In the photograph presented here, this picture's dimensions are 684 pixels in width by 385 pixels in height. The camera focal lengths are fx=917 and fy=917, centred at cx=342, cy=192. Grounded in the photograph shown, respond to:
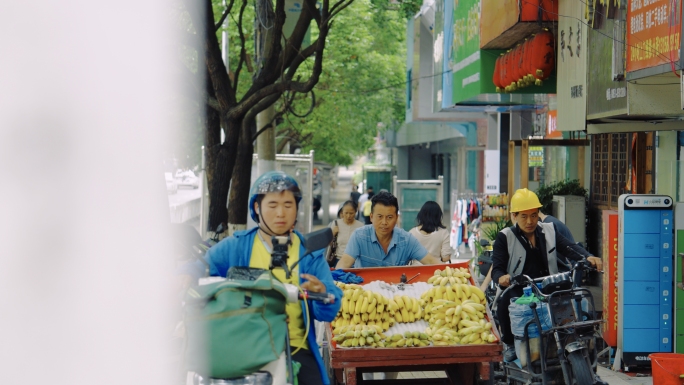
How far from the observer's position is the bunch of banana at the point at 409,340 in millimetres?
5797

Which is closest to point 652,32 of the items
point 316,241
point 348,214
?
point 348,214

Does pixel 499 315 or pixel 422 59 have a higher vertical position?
pixel 422 59

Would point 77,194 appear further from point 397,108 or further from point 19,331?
point 397,108

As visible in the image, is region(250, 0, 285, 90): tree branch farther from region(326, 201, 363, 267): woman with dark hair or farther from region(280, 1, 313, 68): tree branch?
region(326, 201, 363, 267): woman with dark hair

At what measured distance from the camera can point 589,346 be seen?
664cm

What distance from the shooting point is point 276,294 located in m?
3.92

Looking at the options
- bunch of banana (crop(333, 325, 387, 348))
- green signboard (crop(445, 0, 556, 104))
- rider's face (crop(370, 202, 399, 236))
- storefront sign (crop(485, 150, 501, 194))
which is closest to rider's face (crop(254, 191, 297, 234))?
bunch of banana (crop(333, 325, 387, 348))

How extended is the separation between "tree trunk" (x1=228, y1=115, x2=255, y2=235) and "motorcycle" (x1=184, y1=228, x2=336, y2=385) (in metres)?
11.8

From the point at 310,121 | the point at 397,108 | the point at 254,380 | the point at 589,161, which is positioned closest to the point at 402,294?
the point at 254,380

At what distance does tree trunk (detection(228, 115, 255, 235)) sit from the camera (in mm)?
15995

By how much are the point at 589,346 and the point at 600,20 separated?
15.2 feet

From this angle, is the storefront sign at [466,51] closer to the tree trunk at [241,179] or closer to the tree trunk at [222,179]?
the tree trunk at [241,179]

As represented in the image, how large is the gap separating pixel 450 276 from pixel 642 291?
10.0 ft

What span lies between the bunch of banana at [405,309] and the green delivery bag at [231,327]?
2.43m
